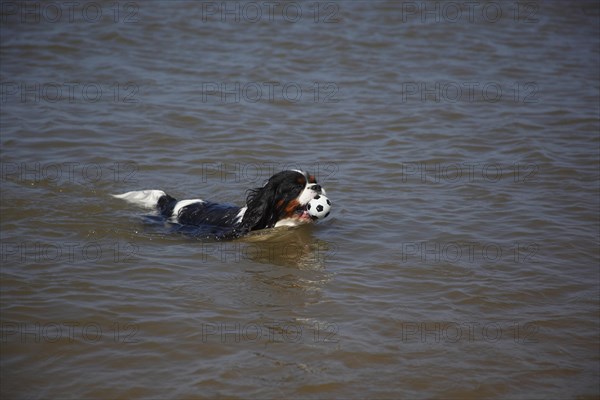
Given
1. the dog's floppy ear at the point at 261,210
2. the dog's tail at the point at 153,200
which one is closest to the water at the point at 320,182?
the dog's floppy ear at the point at 261,210

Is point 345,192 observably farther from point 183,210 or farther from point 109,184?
point 109,184

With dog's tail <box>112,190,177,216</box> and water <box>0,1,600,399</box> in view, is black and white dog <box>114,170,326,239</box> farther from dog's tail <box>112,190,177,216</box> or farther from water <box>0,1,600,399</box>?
water <box>0,1,600,399</box>

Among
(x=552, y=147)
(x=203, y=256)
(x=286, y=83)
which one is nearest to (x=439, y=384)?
(x=203, y=256)

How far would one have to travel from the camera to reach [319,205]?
7.07 m

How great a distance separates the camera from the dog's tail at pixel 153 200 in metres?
7.82

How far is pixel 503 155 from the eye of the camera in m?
9.63

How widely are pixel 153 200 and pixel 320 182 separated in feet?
6.82

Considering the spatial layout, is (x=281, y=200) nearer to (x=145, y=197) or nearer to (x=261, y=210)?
(x=261, y=210)

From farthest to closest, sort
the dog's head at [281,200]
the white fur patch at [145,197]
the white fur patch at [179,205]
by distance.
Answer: the white fur patch at [145,197], the white fur patch at [179,205], the dog's head at [281,200]

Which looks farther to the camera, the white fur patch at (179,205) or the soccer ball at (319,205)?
the white fur patch at (179,205)

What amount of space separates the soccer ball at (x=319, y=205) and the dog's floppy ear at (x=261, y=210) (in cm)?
36

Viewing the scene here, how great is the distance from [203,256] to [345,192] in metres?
2.39

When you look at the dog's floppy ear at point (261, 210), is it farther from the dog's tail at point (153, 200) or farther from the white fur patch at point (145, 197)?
the white fur patch at point (145, 197)

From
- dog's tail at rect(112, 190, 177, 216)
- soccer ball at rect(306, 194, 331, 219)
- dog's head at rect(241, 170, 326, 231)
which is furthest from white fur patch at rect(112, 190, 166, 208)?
soccer ball at rect(306, 194, 331, 219)
